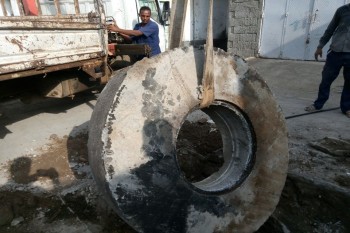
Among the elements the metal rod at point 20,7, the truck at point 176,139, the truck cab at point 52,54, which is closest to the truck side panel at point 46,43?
the truck cab at point 52,54

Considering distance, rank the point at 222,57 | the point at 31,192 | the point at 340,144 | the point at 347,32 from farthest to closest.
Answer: the point at 347,32, the point at 340,144, the point at 31,192, the point at 222,57

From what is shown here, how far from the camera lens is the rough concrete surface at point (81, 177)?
2.29 m

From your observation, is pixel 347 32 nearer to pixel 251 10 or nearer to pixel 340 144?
pixel 340 144

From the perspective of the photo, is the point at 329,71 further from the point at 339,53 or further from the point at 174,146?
the point at 174,146

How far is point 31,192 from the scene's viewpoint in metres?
2.65

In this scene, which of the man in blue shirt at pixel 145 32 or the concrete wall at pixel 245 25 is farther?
→ the concrete wall at pixel 245 25

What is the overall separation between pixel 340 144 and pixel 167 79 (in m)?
2.70

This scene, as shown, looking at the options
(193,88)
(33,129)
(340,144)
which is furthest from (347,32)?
(33,129)

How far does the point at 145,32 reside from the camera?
485 cm

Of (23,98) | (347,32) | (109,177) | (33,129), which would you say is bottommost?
(33,129)

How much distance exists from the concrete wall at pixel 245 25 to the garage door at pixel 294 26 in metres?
0.20

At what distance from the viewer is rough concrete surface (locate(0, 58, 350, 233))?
2289 millimetres

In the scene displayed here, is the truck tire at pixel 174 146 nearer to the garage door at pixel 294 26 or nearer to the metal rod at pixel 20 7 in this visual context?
the metal rod at pixel 20 7

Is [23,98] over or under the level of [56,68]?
under
